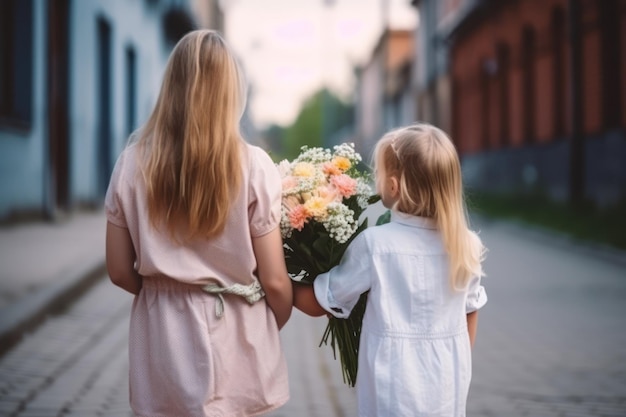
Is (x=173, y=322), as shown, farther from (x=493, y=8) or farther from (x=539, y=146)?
(x=493, y=8)

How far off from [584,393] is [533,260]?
765 cm

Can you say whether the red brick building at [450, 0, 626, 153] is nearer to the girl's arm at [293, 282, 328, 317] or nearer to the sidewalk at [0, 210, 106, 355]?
the sidewalk at [0, 210, 106, 355]

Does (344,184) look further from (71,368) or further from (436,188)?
(71,368)

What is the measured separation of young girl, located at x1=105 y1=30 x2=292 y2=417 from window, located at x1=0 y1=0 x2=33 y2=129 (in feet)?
36.1

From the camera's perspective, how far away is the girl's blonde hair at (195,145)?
9.12 ft

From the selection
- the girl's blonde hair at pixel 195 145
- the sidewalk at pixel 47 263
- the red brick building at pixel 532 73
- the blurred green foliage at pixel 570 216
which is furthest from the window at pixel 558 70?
the girl's blonde hair at pixel 195 145

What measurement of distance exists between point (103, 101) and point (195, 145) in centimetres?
1908

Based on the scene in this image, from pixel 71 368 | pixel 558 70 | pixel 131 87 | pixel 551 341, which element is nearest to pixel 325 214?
pixel 71 368

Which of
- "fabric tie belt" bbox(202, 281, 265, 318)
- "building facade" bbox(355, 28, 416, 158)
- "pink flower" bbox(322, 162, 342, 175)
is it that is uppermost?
"building facade" bbox(355, 28, 416, 158)

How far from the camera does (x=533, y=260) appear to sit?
13.2m

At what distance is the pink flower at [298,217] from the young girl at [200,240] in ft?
0.66

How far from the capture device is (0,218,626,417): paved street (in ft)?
17.3

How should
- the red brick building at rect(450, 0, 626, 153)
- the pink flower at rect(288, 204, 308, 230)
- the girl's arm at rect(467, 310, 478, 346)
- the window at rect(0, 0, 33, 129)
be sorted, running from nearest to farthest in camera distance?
the pink flower at rect(288, 204, 308, 230)
the girl's arm at rect(467, 310, 478, 346)
the window at rect(0, 0, 33, 129)
the red brick building at rect(450, 0, 626, 153)

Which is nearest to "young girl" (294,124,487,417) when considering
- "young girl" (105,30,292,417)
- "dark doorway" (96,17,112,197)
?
"young girl" (105,30,292,417)
